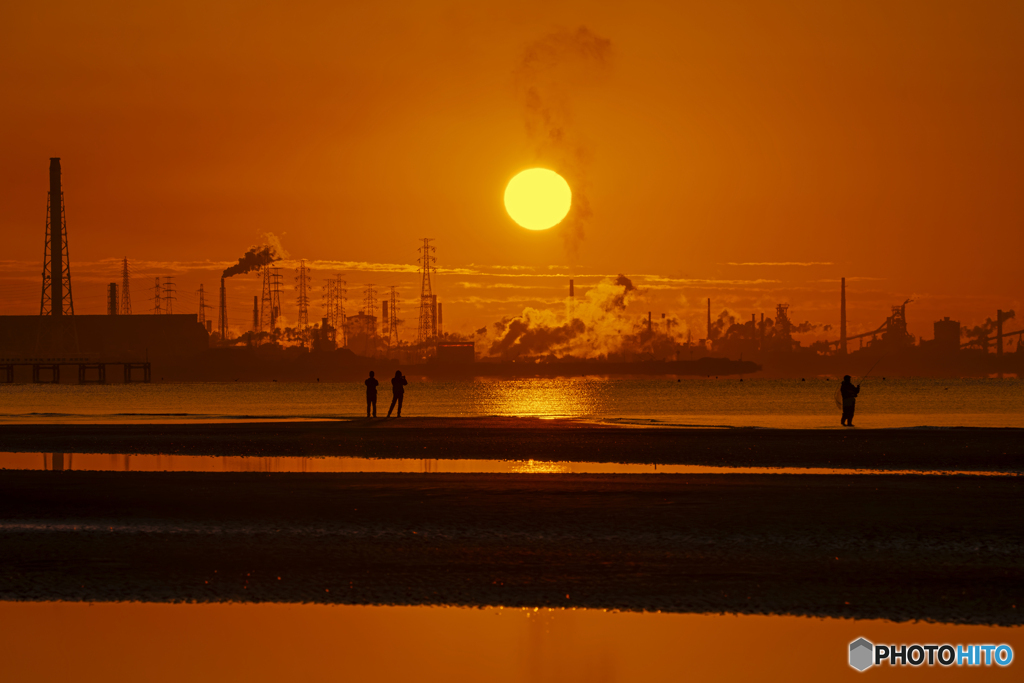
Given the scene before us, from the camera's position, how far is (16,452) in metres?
29.9

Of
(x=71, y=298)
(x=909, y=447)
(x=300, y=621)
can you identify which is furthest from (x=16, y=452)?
(x=71, y=298)

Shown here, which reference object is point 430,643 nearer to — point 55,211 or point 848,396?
point 848,396

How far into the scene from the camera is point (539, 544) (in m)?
13.8

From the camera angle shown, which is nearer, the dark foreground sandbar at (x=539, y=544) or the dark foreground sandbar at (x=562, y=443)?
the dark foreground sandbar at (x=539, y=544)

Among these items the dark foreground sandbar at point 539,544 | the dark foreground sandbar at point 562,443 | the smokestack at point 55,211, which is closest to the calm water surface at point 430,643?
the dark foreground sandbar at point 539,544

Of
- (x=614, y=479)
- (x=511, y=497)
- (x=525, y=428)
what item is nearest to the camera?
(x=511, y=497)

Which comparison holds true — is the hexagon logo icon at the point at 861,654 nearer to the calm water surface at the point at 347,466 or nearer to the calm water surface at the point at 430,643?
the calm water surface at the point at 430,643

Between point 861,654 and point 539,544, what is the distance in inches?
214

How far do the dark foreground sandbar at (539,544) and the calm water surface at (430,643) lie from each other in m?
0.47

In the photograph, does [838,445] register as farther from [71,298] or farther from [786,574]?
[71,298]

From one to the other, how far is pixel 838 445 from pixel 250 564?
894 inches

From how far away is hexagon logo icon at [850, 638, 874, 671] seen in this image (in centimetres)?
882

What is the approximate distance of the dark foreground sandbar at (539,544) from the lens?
36.3ft

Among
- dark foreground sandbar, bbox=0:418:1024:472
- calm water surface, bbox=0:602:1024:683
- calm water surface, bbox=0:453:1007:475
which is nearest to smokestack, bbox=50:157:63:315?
dark foreground sandbar, bbox=0:418:1024:472
